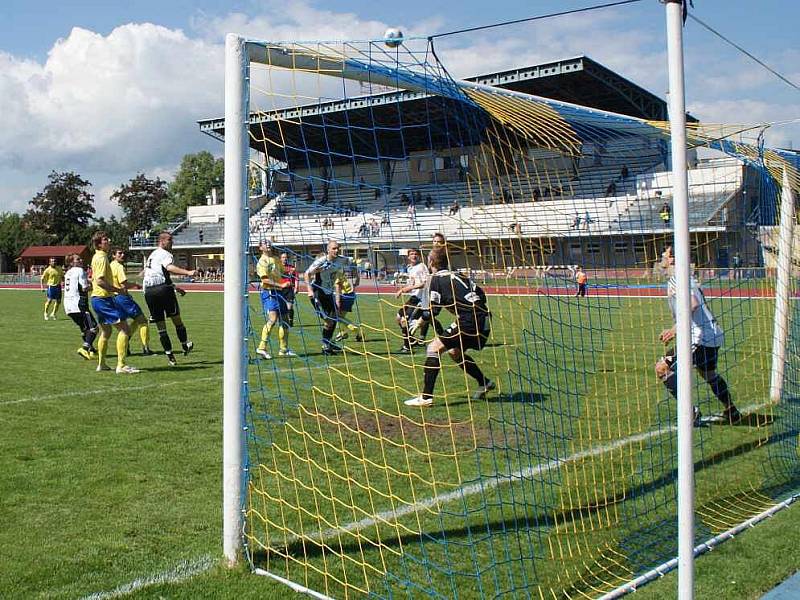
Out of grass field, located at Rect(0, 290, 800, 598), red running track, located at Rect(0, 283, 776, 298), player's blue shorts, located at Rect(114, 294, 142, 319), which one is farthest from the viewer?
player's blue shorts, located at Rect(114, 294, 142, 319)

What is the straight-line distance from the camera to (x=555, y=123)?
5.72 m

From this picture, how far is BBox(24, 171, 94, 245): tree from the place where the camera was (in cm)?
9456

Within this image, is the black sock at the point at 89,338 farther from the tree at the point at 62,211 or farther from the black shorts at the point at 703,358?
the tree at the point at 62,211

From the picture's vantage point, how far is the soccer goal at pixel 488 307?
13.3ft

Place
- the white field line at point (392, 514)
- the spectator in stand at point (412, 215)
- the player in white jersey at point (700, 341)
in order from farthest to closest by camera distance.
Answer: the player in white jersey at point (700, 341), the spectator in stand at point (412, 215), the white field line at point (392, 514)

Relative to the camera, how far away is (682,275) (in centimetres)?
279

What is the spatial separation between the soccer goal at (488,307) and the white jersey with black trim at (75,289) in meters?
6.22

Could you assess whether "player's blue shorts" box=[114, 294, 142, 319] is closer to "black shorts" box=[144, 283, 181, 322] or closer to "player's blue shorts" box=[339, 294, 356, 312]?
"black shorts" box=[144, 283, 181, 322]

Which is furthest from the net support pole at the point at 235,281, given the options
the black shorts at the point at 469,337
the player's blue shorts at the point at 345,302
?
the player's blue shorts at the point at 345,302

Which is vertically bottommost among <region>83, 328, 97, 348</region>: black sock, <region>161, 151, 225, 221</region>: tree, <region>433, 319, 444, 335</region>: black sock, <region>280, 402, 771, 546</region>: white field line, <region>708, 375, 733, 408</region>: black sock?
<region>280, 402, 771, 546</region>: white field line

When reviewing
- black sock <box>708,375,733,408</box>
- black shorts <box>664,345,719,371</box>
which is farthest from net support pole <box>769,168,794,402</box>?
black shorts <box>664,345,719,371</box>

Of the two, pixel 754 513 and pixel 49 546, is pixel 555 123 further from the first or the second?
pixel 49 546

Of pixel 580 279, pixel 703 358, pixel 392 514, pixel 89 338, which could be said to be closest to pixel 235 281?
pixel 392 514

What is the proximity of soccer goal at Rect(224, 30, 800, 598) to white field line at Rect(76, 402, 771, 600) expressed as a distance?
27mm
